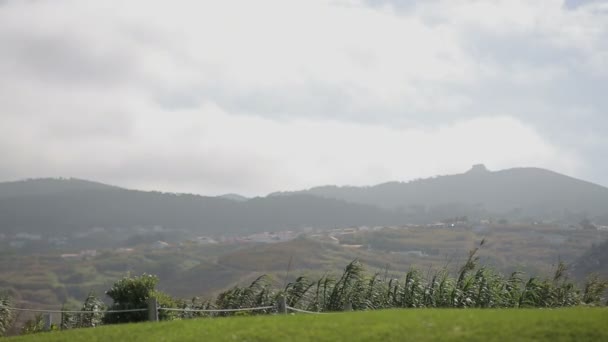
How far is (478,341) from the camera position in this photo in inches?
581

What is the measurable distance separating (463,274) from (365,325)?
12.9 m

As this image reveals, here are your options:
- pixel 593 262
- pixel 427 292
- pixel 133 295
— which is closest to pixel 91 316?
pixel 133 295

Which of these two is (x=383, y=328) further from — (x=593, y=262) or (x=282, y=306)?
(x=593, y=262)

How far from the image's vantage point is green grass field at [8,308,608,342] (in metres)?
15.2

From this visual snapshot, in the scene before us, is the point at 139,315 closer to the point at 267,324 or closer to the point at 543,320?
the point at 267,324

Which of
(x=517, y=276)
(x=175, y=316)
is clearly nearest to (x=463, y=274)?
(x=517, y=276)

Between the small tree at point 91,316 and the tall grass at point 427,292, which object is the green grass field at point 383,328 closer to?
the tall grass at point 427,292

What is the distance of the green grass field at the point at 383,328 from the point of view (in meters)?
15.2

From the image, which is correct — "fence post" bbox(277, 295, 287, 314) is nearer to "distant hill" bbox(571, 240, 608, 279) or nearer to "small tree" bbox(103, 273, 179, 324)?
"small tree" bbox(103, 273, 179, 324)

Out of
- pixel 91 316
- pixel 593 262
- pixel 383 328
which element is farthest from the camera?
pixel 593 262

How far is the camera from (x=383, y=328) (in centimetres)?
1608

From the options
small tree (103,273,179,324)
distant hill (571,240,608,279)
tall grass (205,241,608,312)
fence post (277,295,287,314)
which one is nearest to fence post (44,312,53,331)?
small tree (103,273,179,324)

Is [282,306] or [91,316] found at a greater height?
[282,306]

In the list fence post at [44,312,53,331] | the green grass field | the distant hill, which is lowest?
the distant hill
